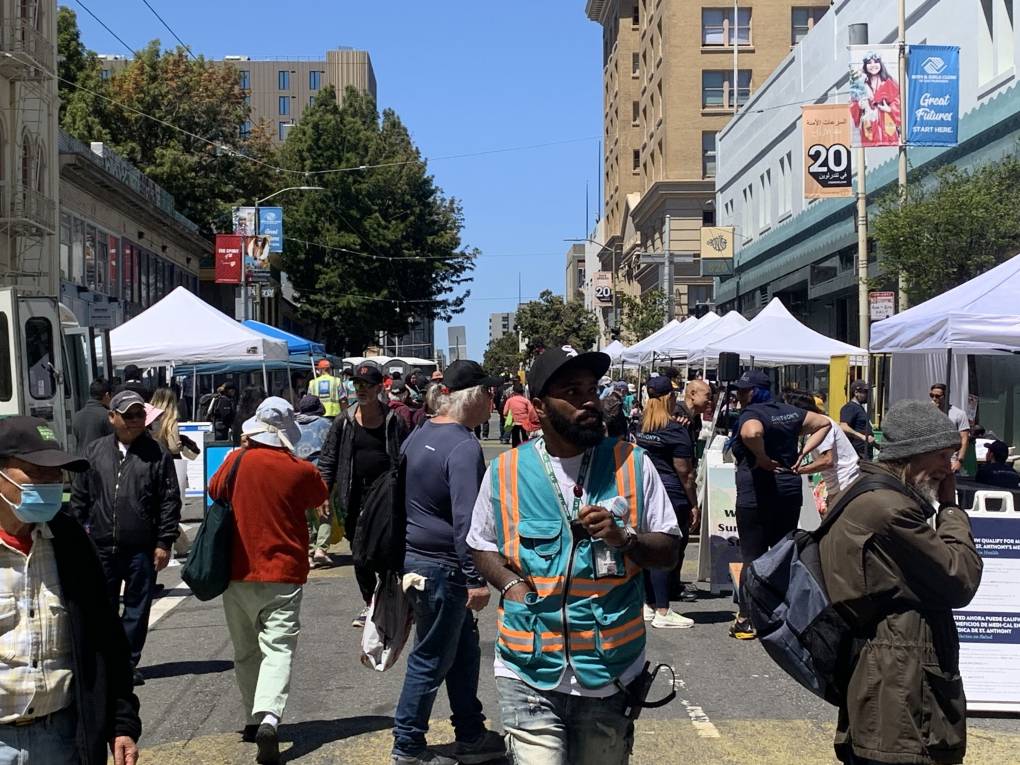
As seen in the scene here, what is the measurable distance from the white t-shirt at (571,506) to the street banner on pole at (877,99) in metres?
19.7

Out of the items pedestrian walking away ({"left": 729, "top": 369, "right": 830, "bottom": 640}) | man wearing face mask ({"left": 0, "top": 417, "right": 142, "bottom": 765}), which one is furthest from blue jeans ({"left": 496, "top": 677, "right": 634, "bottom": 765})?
pedestrian walking away ({"left": 729, "top": 369, "right": 830, "bottom": 640})

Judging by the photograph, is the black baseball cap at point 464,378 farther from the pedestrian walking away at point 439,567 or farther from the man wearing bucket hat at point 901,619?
the man wearing bucket hat at point 901,619

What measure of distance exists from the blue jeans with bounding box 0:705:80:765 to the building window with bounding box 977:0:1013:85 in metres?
22.6

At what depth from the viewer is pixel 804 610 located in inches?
159

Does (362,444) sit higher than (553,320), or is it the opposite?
(553,320)

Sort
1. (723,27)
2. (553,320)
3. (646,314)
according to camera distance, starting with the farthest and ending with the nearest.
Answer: (553,320)
(723,27)
(646,314)

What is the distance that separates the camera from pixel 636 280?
242 ft

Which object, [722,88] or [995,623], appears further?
[722,88]

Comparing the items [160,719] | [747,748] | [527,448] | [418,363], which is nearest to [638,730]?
[747,748]

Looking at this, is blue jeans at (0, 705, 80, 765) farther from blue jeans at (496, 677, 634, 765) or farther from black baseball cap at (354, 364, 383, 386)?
black baseball cap at (354, 364, 383, 386)

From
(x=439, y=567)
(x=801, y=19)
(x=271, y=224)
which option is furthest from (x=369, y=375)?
(x=801, y=19)

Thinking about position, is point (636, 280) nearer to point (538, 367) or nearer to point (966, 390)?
point (966, 390)

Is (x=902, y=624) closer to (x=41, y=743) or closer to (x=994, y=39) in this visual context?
(x=41, y=743)

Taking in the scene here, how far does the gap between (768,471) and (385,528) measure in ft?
12.1
